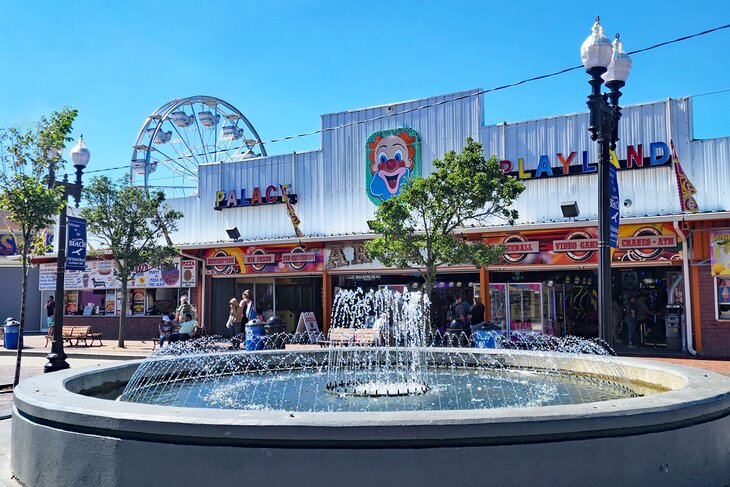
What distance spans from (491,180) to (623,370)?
9.28 metres

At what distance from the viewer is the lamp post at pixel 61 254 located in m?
13.2

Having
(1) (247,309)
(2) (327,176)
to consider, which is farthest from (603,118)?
(2) (327,176)

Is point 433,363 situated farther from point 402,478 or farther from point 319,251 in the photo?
point 319,251

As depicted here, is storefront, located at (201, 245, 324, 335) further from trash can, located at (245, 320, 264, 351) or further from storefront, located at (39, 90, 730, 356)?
trash can, located at (245, 320, 264, 351)

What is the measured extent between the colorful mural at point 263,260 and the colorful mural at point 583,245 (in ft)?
22.1

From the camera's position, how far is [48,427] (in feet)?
16.6

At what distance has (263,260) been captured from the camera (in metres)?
25.2

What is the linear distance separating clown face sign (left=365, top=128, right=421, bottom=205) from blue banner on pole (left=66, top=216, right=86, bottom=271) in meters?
10.1

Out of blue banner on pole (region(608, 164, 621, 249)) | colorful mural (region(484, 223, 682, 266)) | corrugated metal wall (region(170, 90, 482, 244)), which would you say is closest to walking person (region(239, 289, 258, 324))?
corrugated metal wall (region(170, 90, 482, 244))

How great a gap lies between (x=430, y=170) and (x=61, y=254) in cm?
Result: 1218

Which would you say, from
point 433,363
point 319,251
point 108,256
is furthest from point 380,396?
point 108,256

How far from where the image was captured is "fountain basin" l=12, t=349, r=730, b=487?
168 inches

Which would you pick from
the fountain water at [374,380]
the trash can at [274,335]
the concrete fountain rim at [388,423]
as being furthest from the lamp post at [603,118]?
the trash can at [274,335]

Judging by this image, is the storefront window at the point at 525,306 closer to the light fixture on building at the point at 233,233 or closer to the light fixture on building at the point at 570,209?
the light fixture on building at the point at 570,209
